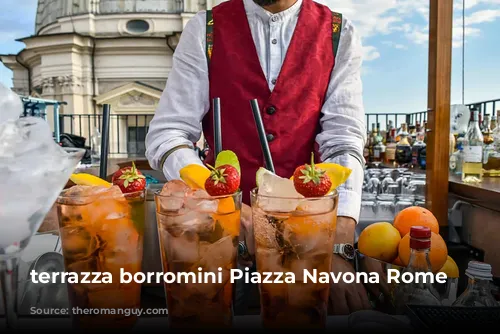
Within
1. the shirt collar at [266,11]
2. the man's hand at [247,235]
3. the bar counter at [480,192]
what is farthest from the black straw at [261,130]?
the bar counter at [480,192]

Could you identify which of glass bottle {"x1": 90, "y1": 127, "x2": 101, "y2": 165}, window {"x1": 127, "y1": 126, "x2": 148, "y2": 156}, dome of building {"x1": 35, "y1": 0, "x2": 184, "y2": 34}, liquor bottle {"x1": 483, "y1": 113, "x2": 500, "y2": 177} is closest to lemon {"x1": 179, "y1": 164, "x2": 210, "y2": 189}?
liquor bottle {"x1": 483, "y1": 113, "x2": 500, "y2": 177}

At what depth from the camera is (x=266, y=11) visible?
140 cm

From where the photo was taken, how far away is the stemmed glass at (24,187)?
0.47 meters

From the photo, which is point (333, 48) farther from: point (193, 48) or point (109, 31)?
point (109, 31)

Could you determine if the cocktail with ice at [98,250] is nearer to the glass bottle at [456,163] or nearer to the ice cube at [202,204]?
the ice cube at [202,204]

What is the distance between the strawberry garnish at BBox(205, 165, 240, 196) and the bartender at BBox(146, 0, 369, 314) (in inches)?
27.3

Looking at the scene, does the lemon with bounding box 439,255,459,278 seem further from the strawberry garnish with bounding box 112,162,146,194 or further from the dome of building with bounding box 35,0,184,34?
the dome of building with bounding box 35,0,184,34

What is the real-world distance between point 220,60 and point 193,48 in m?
0.09

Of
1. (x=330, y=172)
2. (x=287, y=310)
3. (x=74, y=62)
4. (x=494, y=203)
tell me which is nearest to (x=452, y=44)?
(x=494, y=203)

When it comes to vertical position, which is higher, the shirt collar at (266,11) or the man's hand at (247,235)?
the shirt collar at (266,11)

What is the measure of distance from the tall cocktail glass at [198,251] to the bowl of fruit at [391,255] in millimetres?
330

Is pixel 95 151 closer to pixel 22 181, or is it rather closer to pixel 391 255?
pixel 391 255

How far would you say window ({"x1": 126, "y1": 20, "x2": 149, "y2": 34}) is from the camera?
60.9ft

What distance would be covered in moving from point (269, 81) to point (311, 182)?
2.75 ft
